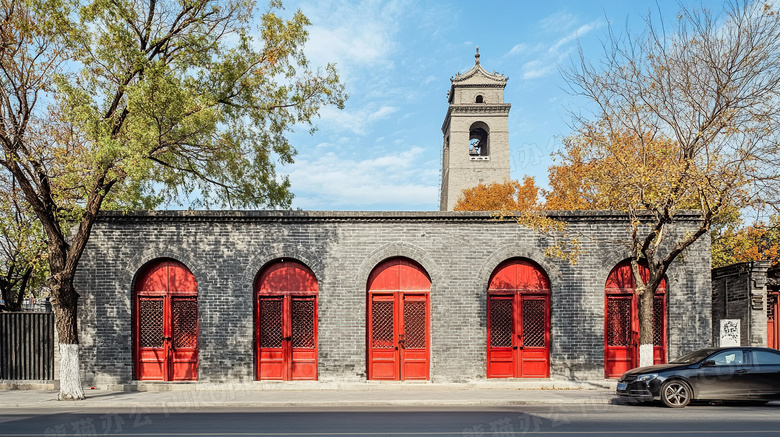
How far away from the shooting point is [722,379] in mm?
11344

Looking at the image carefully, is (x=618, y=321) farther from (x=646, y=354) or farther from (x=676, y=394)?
(x=676, y=394)

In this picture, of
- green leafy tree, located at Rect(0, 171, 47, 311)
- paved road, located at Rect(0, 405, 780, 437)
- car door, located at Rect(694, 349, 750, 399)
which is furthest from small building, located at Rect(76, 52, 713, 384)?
green leafy tree, located at Rect(0, 171, 47, 311)

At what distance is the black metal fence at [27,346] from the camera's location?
14531mm

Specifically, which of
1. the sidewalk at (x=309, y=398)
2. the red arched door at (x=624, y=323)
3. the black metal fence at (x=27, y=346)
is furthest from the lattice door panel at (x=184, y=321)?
the red arched door at (x=624, y=323)

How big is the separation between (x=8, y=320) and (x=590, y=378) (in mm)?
15984

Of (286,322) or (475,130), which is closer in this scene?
(286,322)

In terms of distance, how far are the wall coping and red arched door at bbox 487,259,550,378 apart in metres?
1.57

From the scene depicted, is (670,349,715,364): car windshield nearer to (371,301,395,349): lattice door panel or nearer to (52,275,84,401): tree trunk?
(371,301,395,349): lattice door panel

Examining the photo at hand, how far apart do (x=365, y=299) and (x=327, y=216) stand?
2505mm

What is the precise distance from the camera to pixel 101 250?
1459cm

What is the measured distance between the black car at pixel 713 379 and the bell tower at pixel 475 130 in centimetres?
3846

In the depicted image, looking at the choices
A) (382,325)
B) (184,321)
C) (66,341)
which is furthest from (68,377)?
(382,325)

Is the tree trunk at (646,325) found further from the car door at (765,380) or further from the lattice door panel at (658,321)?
the lattice door panel at (658,321)

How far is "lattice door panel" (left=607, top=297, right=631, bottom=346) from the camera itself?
14.8 meters
